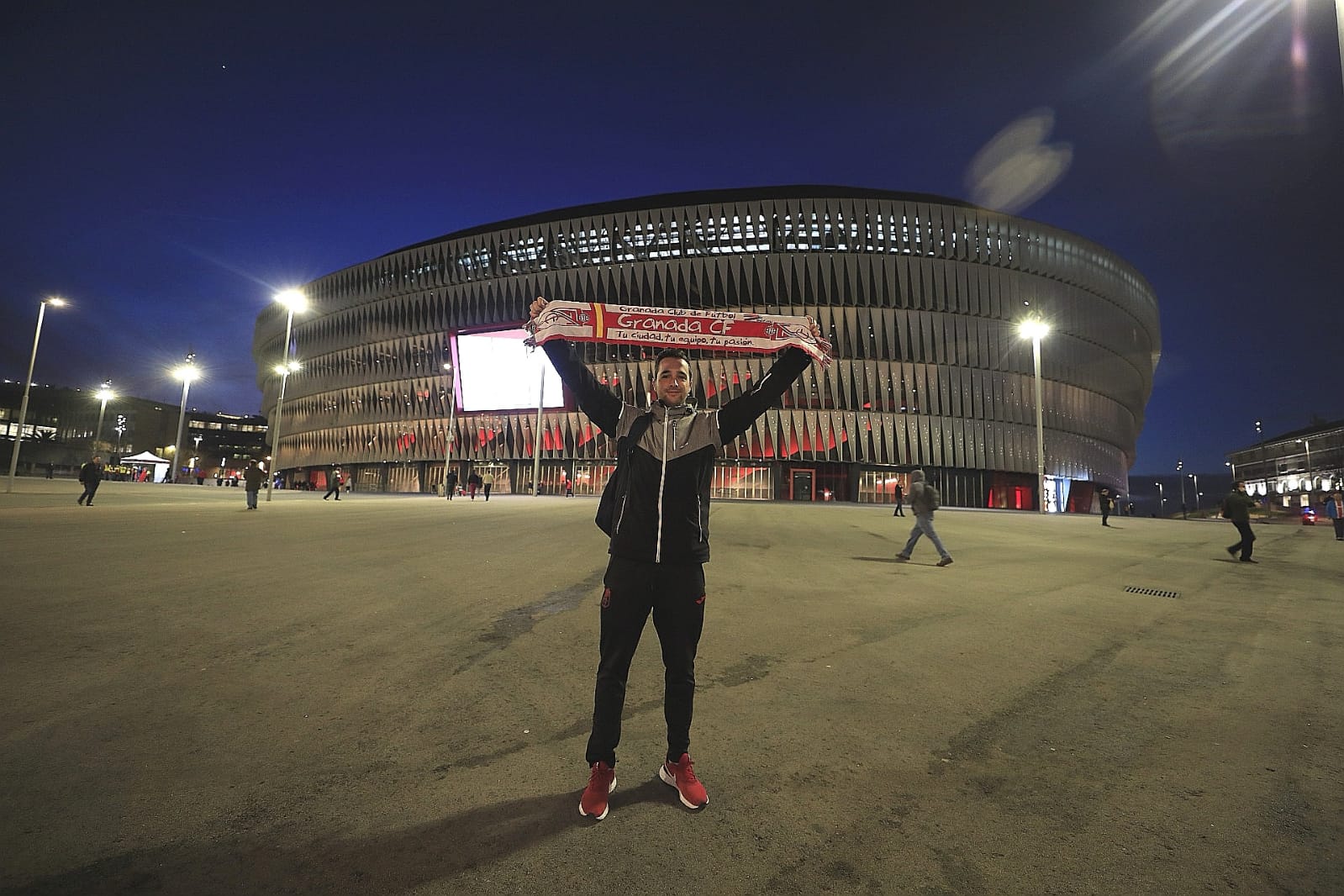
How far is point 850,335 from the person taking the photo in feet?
168

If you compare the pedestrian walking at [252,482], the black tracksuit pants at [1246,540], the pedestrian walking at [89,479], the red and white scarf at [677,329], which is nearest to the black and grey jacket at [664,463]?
the red and white scarf at [677,329]

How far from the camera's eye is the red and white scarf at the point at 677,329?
11.6 feet

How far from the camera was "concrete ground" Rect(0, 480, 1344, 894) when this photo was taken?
2.14 meters

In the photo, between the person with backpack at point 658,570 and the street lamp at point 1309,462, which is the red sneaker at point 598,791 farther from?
the street lamp at point 1309,462

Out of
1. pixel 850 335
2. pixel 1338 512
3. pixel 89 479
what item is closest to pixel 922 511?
pixel 1338 512

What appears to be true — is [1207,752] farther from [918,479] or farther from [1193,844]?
[918,479]

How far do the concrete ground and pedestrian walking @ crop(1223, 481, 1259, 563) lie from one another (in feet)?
20.7

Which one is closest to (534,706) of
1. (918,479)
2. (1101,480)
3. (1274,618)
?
(1274,618)

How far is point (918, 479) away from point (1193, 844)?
945 cm

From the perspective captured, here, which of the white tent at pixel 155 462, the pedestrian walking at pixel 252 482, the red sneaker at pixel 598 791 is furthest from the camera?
the white tent at pixel 155 462

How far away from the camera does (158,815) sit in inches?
92.0

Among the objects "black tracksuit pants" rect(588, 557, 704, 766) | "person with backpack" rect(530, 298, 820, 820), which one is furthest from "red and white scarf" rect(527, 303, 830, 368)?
"black tracksuit pants" rect(588, 557, 704, 766)

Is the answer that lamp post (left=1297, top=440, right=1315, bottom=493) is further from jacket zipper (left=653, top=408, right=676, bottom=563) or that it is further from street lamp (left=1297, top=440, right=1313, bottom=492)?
jacket zipper (left=653, top=408, right=676, bottom=563)

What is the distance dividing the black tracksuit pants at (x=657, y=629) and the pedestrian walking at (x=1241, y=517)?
14499 mm
